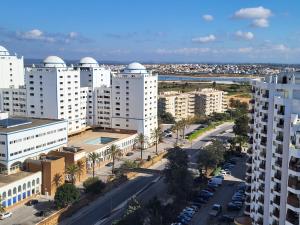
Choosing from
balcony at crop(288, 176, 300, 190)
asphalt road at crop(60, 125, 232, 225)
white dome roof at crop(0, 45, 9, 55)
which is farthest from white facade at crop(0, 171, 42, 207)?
white dome roof at crop(0, 45, 9, 55)

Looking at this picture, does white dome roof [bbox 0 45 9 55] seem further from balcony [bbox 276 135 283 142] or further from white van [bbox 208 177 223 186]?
balcony [bbox 276 135 283 142]

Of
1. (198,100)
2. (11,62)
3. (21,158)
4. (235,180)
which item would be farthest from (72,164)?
(198,100)

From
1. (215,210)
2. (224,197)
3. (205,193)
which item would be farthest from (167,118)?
(215,210)

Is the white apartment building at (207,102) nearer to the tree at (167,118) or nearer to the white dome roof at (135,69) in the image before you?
the tree at (167,118)

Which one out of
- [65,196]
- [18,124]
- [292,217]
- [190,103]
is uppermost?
[18,124]

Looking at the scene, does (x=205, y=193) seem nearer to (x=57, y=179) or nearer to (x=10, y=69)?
(x=57, y=179)

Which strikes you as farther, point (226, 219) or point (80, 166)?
point (80, 166)

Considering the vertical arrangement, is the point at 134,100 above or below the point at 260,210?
above
